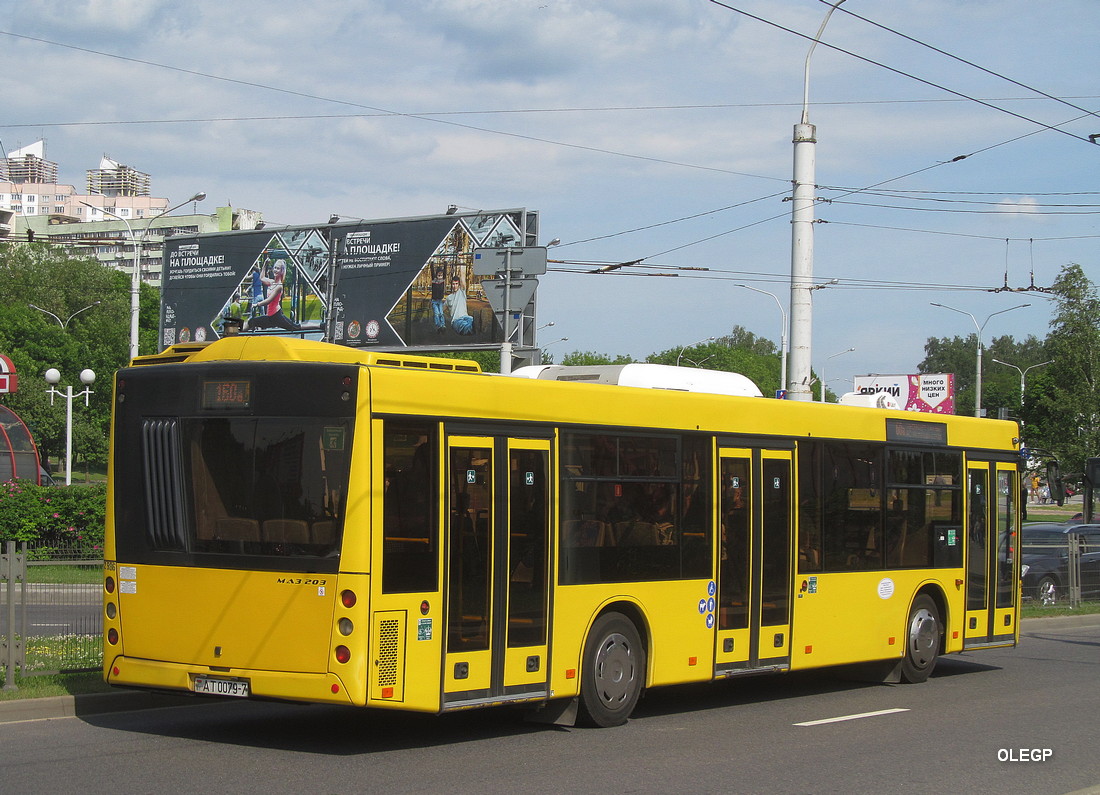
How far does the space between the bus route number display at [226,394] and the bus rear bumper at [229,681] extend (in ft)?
6.26

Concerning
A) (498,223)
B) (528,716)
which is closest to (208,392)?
(528,716)

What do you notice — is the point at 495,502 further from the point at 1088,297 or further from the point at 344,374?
the point at 1088,297

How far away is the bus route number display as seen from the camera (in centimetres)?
954

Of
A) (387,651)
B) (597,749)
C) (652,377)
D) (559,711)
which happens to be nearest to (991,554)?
(652,377)

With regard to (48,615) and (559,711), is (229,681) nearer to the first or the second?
(559,711)

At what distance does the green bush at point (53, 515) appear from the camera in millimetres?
24641

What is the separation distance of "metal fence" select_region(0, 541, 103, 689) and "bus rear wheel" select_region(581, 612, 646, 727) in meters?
4.64

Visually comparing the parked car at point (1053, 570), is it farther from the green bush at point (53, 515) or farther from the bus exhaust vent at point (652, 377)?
the green bush at point (53, 515)

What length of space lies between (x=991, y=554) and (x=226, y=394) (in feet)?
33.6

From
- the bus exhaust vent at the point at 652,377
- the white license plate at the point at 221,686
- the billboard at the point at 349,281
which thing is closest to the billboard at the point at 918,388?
the billboard at the point at 349,281

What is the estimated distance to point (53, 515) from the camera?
2494cm

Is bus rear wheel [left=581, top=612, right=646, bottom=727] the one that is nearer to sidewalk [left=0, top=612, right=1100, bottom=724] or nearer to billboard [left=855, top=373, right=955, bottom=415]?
sidewalk [left=0, top=612, right=1100, bottom=724]

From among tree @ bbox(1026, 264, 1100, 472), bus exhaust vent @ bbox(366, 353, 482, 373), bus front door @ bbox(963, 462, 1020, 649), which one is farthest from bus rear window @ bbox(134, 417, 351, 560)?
tree @ bbox(1026, 264, 1100, 472)

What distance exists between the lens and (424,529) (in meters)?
9.41
